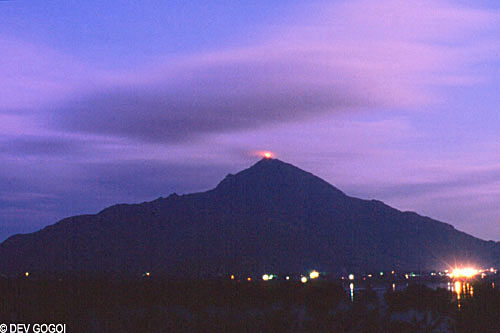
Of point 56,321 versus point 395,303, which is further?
point 395,303

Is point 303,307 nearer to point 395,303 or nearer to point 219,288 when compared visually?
point 395,303

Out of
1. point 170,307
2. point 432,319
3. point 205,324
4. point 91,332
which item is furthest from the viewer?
point 170,307

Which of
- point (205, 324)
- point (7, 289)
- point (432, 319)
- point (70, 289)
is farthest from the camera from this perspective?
point (70, 289)

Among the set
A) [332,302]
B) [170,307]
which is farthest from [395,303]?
[170,307]

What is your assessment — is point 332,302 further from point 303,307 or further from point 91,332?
point 91,332

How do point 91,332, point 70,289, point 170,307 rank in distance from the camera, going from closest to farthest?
point 91,332, point 170,307, point 70,289

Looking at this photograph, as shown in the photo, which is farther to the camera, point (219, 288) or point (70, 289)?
point (219, 288)

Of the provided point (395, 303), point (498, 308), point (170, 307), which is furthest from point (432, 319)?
point (170, 307)
